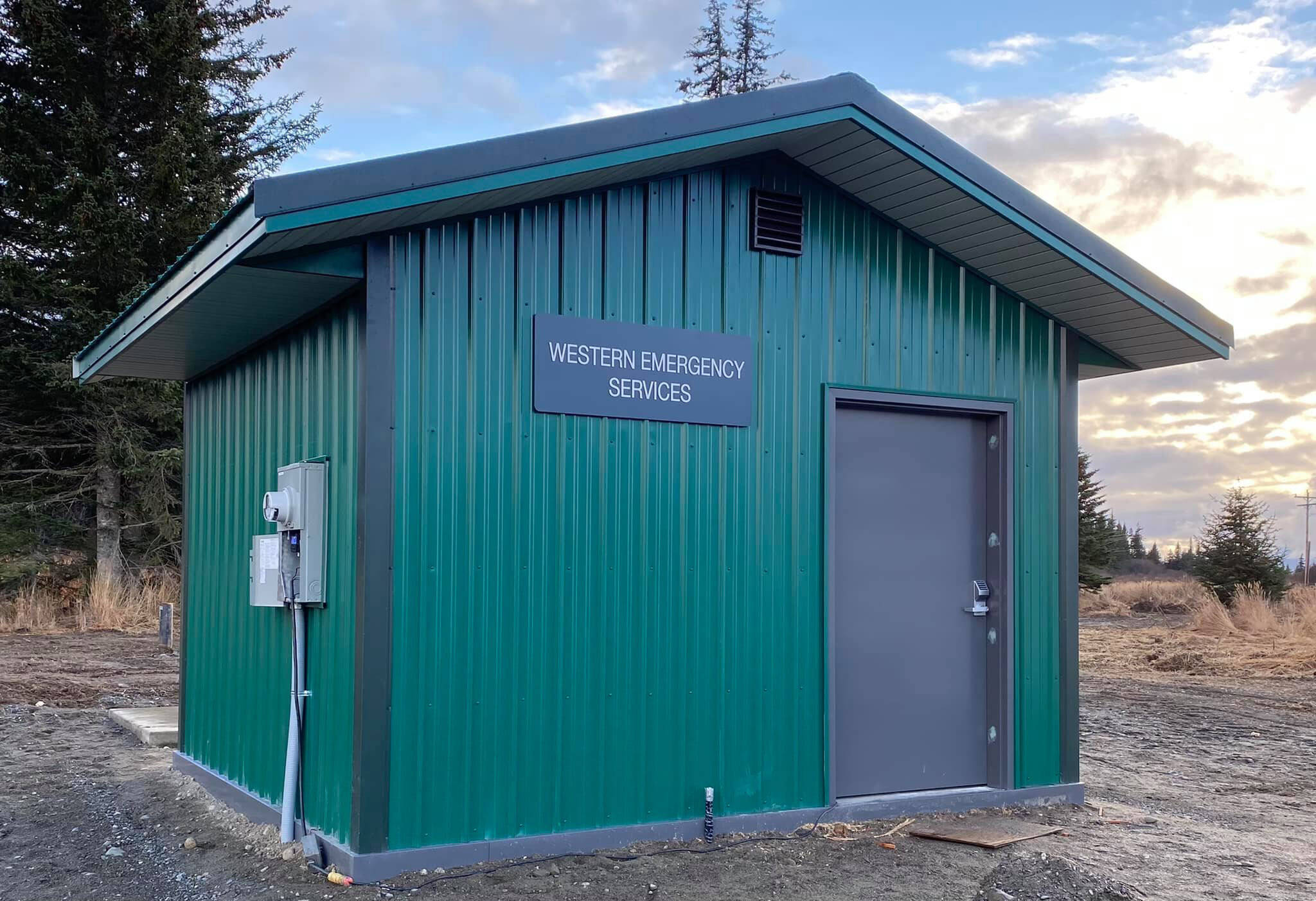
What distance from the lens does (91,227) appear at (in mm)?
18578

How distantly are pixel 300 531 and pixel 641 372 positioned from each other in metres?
1.86

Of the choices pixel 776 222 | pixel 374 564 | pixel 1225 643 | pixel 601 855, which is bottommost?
pixel 1225 643

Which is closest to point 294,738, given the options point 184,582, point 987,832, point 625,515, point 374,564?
point 374,564

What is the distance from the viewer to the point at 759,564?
632 centimetres

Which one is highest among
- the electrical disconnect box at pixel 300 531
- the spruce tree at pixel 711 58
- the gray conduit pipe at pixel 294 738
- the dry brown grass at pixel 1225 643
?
the spruce tree at pixel 711 58

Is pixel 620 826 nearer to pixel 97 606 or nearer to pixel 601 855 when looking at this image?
pixel 601 855

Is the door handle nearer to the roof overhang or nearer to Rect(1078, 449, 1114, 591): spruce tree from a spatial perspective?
the roof overhang

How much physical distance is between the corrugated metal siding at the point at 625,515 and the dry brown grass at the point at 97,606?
13782 mm

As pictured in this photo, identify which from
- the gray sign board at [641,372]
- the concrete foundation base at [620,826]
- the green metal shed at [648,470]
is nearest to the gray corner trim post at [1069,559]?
the green metal shed at [648,470]

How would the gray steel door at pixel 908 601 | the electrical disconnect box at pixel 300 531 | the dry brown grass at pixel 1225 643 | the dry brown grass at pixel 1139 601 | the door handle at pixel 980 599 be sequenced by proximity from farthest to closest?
the dry brown grass at pixel 1139 601 < the dry brown grass at pixel 1225 643 < the door handle at pixel 980 599 < the gray steel door at pixel 908 601 < the electrical disconnect box at pixel 300 531

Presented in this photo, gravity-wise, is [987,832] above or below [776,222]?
below

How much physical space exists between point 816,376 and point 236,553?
12.1 ft

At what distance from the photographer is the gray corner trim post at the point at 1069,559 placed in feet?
23.9

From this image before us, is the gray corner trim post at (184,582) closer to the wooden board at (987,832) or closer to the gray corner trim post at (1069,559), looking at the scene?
the wooden board at (987,832)
